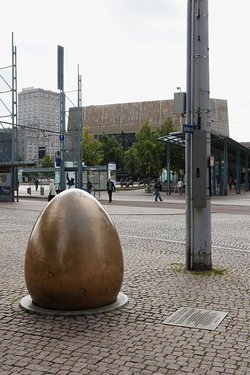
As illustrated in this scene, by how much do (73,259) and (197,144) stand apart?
3215mm

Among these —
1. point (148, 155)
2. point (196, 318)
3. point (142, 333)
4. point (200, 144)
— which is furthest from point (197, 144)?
point (148, 155)

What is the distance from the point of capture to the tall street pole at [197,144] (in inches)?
294

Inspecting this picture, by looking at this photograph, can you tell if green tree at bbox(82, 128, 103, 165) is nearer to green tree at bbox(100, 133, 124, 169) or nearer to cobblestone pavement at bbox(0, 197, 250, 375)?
A: green tree at bbox(100, 133, 124, 169)

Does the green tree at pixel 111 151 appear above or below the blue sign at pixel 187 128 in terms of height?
above

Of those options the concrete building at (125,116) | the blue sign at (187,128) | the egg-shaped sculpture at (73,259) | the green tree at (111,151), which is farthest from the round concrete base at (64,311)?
the concrete building at (125,116)

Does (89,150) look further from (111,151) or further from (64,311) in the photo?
(64,311)

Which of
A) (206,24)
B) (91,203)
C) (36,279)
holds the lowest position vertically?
(36,279)

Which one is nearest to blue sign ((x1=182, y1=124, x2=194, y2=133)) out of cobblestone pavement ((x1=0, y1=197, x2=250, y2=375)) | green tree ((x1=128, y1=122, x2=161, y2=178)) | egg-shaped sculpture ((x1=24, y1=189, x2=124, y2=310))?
cobblestone pavement ((x1=0, y1=197, x2=250, y2=375))

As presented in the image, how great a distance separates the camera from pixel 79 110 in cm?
3650

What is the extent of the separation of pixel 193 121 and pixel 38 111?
188ft

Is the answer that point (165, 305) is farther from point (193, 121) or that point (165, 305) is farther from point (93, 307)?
point (193, 121)

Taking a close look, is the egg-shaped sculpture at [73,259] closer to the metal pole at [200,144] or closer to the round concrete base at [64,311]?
the round concrete base at [64,311]

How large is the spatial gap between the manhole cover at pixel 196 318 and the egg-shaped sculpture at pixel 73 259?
0.75m

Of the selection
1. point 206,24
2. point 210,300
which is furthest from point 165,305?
point 206,24
